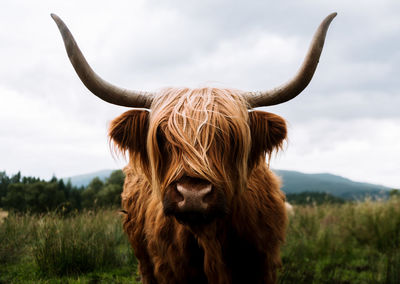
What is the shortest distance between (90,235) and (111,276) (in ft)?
4.36

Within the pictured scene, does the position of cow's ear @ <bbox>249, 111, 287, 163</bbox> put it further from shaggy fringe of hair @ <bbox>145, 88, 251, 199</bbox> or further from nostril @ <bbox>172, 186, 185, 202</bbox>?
nostril @ <bbox>172, 186, 185, 202</bbox>

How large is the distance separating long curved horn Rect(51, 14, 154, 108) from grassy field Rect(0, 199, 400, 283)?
2.83 m

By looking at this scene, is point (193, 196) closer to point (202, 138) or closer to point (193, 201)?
point (193, 201)

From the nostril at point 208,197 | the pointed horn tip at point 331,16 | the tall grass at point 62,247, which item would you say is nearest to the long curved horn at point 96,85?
the nostril at point 208,197

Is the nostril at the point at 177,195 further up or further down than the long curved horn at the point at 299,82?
further down

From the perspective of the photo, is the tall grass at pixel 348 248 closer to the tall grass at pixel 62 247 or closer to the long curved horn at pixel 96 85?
the tall grass at pixel 62 247

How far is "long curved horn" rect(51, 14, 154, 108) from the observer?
2.35m

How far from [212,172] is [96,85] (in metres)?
1.16

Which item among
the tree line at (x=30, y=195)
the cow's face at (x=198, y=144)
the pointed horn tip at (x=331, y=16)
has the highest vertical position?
the pointed horn tip at (x=331, y=16)

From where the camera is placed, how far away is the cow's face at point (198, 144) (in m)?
2.11

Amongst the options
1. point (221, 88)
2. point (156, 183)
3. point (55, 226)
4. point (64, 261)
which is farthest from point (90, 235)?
point (221, 88)

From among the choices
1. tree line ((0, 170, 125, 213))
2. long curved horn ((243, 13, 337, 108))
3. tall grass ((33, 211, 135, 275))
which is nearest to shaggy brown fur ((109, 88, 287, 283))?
long curved horn ((243, 13, 337, 108))

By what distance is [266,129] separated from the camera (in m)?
2.68

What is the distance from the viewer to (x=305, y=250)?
6.60 m
